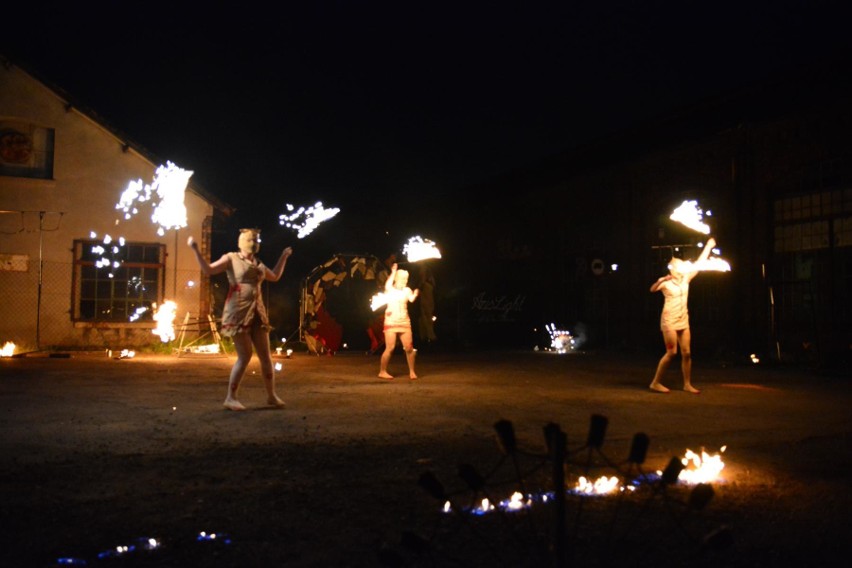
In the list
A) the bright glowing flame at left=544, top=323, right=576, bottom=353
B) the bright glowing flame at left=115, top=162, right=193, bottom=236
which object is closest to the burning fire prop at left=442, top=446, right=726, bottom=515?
the bright glowing flame at left=544, top=323, right=576, bottom=353

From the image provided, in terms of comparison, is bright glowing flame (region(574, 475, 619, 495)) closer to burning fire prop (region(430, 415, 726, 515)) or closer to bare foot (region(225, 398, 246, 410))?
burning fire prop (region(430, 415, 726, 515))

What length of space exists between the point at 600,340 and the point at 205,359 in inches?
481

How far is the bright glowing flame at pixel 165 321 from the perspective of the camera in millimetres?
19681

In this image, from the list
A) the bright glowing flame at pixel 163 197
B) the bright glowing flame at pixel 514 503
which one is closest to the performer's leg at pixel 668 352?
the bright glowing flame at pixel 514 503

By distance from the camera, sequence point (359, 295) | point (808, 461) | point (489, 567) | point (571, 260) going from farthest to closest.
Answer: point (571, 260) < point (359, 295) < point (808, 461) < point (489, 567)

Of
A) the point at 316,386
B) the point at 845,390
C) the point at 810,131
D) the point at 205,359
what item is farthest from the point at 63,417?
the point at 810,131

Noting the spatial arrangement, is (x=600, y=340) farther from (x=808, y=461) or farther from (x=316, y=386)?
(x=808, y=461)

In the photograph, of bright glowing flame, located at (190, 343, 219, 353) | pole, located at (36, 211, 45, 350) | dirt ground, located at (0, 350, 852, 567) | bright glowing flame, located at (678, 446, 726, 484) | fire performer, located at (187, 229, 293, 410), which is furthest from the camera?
bright glowing flame, located at (190, 343, 219, 353)

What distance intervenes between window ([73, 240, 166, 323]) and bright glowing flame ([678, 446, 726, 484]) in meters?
17.1

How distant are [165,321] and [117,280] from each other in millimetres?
1801

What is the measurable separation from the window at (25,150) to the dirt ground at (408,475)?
1002cm

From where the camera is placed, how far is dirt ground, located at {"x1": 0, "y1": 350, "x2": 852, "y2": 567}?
396 centimetres

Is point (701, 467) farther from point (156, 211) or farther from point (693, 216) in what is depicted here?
point (156, 211)

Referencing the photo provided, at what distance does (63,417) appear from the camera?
8.23m
